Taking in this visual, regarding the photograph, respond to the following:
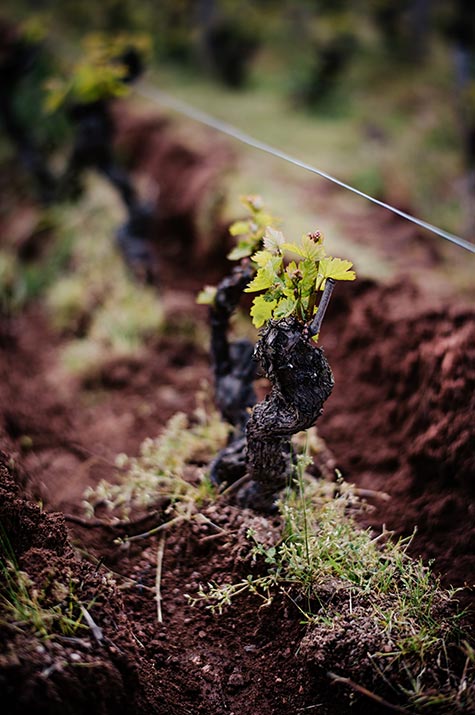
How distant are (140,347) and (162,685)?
2462mm

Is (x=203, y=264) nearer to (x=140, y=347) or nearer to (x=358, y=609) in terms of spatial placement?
(x=140, y=347)

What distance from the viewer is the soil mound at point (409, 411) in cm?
229

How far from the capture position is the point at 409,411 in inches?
111

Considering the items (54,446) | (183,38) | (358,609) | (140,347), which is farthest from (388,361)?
(183,38)

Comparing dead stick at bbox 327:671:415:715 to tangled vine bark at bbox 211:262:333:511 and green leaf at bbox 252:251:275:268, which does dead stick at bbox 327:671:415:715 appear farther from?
green leaf at bbox 252:251:275:268

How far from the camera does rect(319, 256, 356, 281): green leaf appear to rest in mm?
1802

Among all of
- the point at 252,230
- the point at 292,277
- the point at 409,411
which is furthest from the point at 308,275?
the point at 409,411

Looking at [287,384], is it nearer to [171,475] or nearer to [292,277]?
[292,277]

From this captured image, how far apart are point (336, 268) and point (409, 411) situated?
4.27 ft

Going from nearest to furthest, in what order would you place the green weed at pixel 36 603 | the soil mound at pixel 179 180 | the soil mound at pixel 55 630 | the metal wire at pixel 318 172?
the soil mound at pixel 55 630 < the green weed at pixel 36 603 < the metal wire at pixel 318 172 < the soil mound at pixel 179 180

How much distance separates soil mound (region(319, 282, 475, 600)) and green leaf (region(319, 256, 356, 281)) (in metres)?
1.09

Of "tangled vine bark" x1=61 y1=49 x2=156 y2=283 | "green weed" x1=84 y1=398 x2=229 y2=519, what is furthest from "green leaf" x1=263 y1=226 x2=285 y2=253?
"tangled vine bark" x1=61 y1=49 x2=156 y2=283

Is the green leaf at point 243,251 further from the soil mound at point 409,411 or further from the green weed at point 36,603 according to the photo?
the green weed at point 36,603

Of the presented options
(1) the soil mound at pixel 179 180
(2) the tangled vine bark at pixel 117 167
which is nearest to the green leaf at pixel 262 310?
(1) the soil mound at pixel 179 180
